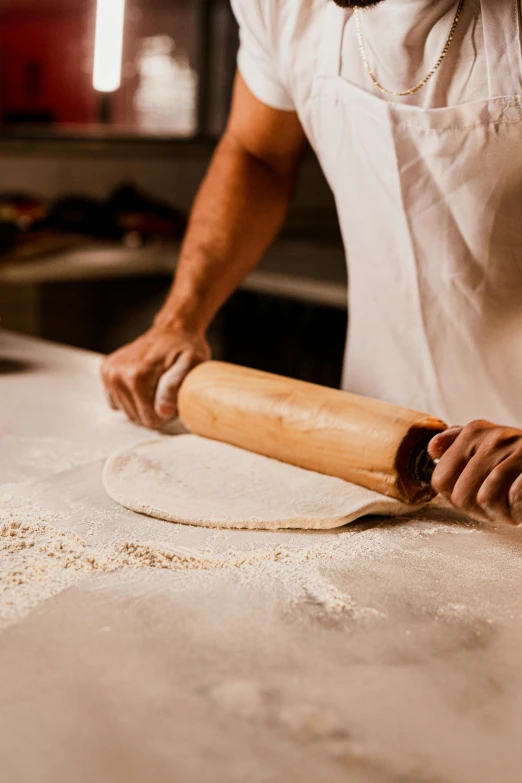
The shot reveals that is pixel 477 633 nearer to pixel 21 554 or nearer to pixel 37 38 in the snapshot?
pixel 21 554

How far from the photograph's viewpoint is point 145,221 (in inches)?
150

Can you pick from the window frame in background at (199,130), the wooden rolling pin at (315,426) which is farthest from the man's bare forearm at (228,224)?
the window frame in background at (199,130)

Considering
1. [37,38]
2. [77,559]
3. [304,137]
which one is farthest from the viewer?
[37,38]

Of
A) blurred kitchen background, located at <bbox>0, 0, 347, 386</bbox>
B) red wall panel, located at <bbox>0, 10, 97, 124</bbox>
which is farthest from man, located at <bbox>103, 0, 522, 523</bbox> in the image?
red wall panel, located at <bbox>0, 10, 97, 124</bbox>

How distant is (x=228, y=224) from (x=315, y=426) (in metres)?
0.63

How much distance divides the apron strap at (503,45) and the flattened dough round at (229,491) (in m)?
0.55

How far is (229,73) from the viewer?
459 cm

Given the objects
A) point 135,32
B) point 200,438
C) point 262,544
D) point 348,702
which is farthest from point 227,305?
point 135,32

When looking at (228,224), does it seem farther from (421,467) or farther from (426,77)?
(421,467)

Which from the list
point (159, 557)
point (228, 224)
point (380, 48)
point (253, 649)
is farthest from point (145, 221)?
point (253, 649)

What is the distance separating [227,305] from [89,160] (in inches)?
53.5

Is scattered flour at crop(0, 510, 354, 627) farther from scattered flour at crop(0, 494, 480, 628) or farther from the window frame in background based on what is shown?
the window frame in background

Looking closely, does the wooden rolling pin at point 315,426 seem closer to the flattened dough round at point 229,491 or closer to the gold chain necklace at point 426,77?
the flattened dough round at point 229,491

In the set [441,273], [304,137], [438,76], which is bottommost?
[441,273]
